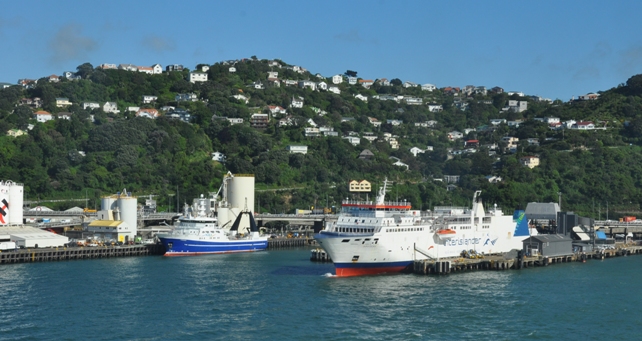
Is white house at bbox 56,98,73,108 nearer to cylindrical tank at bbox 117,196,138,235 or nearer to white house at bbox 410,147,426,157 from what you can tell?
white house at bbox 410,147,426,157

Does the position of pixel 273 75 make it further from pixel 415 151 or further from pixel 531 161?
pixel 531 161

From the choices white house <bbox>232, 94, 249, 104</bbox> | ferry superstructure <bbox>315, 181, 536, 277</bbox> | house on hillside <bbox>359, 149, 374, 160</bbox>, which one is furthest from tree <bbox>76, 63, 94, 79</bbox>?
ferry superstructure <bbox>315, 181, 536, 277</bbox>

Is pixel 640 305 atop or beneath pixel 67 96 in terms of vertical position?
beneath

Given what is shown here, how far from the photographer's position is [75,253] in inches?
2389

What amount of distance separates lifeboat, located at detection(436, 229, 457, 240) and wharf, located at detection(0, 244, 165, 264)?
931 inches

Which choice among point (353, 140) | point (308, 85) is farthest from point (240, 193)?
point (308, 85)

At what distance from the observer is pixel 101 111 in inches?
4700

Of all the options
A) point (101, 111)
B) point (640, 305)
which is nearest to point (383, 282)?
point (640, 305)

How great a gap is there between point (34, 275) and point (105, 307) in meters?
12.6

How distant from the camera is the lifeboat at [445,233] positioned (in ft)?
179

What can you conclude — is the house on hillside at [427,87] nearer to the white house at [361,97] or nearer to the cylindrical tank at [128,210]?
the white house at [361,97]

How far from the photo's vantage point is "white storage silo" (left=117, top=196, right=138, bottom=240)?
6950 cm

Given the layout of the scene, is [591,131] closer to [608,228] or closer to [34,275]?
[608,228]

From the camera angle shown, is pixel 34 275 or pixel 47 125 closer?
pixel 34 275
